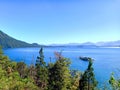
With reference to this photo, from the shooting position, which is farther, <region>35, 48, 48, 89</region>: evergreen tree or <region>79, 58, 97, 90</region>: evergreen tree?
<region>35, 48, 48, 89</region>: evergreen tree

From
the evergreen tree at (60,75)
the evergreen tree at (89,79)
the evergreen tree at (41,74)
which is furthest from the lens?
the evergreen tree at (41,74)

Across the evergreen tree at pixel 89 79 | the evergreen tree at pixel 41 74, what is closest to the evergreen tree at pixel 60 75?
the evergreen tree at pixel 89 79

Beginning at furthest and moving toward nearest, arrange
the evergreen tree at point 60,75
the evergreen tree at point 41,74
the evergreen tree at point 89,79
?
the evergreen tree at point 41,74 → the evergreen tree at point 89,79 → the evergreen tree at point 60,75

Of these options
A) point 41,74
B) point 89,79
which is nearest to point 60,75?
point 89,79

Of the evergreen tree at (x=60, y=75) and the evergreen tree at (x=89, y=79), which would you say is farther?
the evergreen tree at (x=89, y=79)

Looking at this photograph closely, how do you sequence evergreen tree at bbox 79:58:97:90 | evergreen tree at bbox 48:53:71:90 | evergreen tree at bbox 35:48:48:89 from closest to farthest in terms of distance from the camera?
evergreen tree at bbox 48:53:71:90 < evergreen tree at bbox 79:58:97:90 < evergreen tree at bbox 35:48:48:89

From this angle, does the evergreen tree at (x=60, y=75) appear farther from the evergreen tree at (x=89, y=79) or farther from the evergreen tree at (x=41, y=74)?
the evergreen tree at (x=41, y=74)

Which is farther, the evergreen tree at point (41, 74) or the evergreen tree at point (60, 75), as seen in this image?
the evergreen tree at point (41, 74)

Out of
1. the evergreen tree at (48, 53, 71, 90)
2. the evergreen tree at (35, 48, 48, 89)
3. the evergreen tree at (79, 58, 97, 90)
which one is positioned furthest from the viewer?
the evergreen tree at (35, 48, 48, 89)

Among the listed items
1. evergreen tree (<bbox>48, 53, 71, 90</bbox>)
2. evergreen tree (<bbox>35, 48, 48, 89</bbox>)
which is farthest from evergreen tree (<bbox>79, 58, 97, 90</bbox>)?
evergreen tree (<bbox>35, 48, 48, 89</bbox>)

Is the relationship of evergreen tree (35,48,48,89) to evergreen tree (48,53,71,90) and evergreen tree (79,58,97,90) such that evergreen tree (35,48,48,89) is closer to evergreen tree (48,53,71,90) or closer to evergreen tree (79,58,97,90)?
evergreen tree (48,53,71,90)

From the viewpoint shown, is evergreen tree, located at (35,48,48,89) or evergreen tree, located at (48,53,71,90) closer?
evergreen tree, located at (48,53,71,90)

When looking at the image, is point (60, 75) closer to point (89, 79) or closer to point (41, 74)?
point (89, 79)

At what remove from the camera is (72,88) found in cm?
5259
